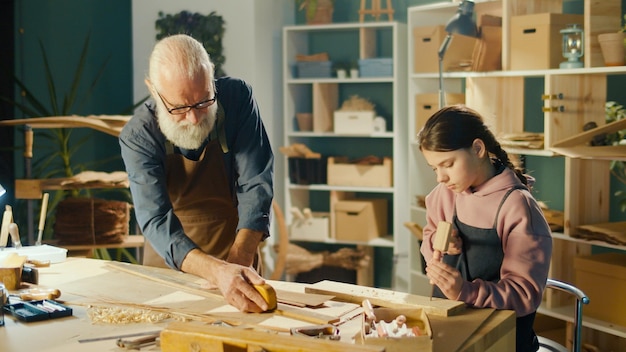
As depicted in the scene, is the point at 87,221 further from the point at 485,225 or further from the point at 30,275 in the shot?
the point at 485,225

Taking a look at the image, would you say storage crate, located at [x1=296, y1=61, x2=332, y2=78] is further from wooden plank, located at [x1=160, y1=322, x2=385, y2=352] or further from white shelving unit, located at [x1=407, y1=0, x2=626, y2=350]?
wooden plank, located at [x1=160, y1=322, x2=385, y2=352]

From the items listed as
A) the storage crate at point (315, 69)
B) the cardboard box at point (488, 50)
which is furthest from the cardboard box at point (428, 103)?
the storage crate at point (315, 69)

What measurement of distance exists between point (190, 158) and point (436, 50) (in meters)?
2.91

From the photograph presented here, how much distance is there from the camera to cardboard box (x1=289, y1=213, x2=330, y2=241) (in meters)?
6.54

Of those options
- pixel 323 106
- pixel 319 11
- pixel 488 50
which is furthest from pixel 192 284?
pixel 319 11

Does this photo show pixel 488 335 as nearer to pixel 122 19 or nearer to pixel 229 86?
pixel 229 86

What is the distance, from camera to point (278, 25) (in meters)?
6.75

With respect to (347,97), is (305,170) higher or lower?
lower

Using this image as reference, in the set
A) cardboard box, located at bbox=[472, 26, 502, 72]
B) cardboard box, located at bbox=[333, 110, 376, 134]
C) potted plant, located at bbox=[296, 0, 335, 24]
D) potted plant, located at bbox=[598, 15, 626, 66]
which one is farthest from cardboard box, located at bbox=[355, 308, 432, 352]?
potted plant, located at bbox=[296, 0, 335, 24]

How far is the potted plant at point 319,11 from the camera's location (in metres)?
6.52

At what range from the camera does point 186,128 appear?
10.1 feet

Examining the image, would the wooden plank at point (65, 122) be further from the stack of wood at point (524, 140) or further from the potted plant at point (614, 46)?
the potted plant at point (614, 46)

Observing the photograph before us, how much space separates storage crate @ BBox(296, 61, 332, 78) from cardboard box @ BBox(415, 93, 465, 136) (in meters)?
0.91

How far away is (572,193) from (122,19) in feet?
13.2
